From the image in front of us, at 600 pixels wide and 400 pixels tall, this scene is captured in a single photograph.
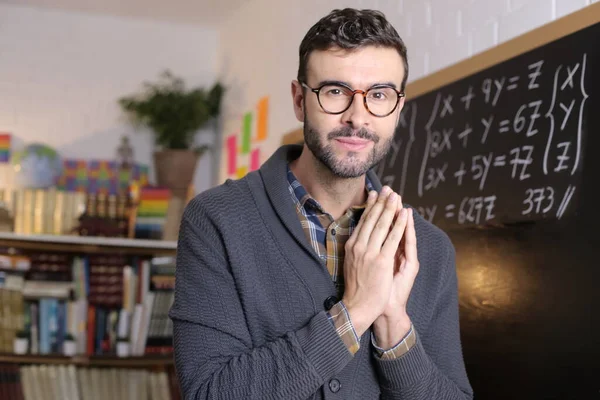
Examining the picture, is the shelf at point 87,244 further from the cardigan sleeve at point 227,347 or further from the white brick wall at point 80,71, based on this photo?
the cardigan sleeve at point 227,347

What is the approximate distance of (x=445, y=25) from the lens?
8.70 ft

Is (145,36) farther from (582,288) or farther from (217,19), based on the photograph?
(582,288)

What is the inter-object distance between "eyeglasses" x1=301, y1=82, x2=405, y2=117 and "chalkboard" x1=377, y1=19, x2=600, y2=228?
0.77 metres

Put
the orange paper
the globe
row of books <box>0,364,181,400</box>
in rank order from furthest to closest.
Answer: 1. the globe
2. the orange paper
3. row of books <box>0,364,181,400</box>

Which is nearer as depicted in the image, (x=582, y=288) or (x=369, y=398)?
(x=369, y=398)

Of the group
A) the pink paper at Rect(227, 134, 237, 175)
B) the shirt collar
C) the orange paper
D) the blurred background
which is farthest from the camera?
the pink paper at Rect(227, 134, 237, 175)

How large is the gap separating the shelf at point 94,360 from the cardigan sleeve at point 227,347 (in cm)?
284

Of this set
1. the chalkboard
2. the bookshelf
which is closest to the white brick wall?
the bookshelf

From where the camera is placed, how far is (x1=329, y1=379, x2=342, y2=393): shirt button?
1307mm

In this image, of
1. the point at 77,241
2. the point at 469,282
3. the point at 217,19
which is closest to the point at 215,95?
the point at 217,19

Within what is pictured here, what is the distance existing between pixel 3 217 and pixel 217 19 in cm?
197

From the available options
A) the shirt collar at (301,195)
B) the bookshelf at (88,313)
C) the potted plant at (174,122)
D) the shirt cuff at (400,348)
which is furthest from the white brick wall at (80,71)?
the shirt cuff at (400,348)

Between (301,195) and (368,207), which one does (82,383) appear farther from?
(368,207)

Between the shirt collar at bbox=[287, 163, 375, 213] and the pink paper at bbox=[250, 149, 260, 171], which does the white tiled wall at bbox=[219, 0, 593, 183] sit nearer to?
the pink paper at bbox=[250, 149, 260, 171]
